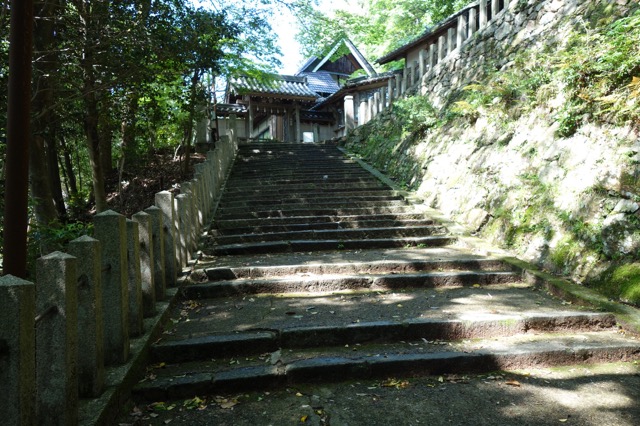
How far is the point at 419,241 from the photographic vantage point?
5.92 m

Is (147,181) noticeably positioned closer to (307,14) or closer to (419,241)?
(307,14)

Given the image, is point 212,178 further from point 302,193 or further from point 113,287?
point 113,287

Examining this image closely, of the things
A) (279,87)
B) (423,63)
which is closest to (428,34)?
(423,63)

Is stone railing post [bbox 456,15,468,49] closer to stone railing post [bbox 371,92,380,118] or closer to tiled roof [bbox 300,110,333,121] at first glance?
stone railing post [bbox 371,92,380,118]

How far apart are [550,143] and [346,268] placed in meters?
3.04

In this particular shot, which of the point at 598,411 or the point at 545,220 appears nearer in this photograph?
the point at 598,411

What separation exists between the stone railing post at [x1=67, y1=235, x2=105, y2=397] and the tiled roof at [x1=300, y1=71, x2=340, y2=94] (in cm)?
2246

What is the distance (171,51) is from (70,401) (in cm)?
506

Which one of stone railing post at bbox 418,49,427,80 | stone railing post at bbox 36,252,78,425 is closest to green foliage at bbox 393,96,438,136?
stone railing post at bbox 418,49,427,80

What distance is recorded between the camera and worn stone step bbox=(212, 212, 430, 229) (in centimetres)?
666

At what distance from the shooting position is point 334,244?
589cm

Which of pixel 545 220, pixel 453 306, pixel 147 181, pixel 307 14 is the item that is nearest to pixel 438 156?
pixel 545 220

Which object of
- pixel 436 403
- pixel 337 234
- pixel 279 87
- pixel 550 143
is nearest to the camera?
pixel 436 403

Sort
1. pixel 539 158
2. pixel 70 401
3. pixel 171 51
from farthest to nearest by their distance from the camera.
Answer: pixel 171 51, pixel 539 158, pixel 70 401
